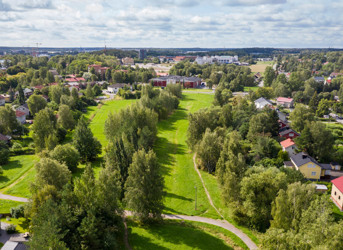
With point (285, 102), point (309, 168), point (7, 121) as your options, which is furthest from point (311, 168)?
point (7, 121)

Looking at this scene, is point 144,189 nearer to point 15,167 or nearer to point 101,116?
point 15,167

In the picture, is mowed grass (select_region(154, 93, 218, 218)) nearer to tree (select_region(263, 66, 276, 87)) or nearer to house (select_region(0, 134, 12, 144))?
house (select_region(0, 134, 12, 144))

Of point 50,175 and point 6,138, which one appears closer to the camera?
point 50,175

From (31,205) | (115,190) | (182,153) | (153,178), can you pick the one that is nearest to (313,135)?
(182,153)

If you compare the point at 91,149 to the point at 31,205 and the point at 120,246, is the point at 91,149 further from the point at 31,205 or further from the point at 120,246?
the point at 120,246

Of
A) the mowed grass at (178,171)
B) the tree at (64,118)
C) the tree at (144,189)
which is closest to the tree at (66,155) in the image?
the mowed grass at (178,171)

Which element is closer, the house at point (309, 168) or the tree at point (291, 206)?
the tree at point (291, 206)

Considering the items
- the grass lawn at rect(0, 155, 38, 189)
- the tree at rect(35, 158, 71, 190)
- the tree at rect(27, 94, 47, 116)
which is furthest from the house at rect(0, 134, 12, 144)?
the tree at rect(35, 158, 71, 190)

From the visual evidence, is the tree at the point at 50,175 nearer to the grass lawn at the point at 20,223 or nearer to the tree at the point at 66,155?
the grass lawn at the point at 20,223
